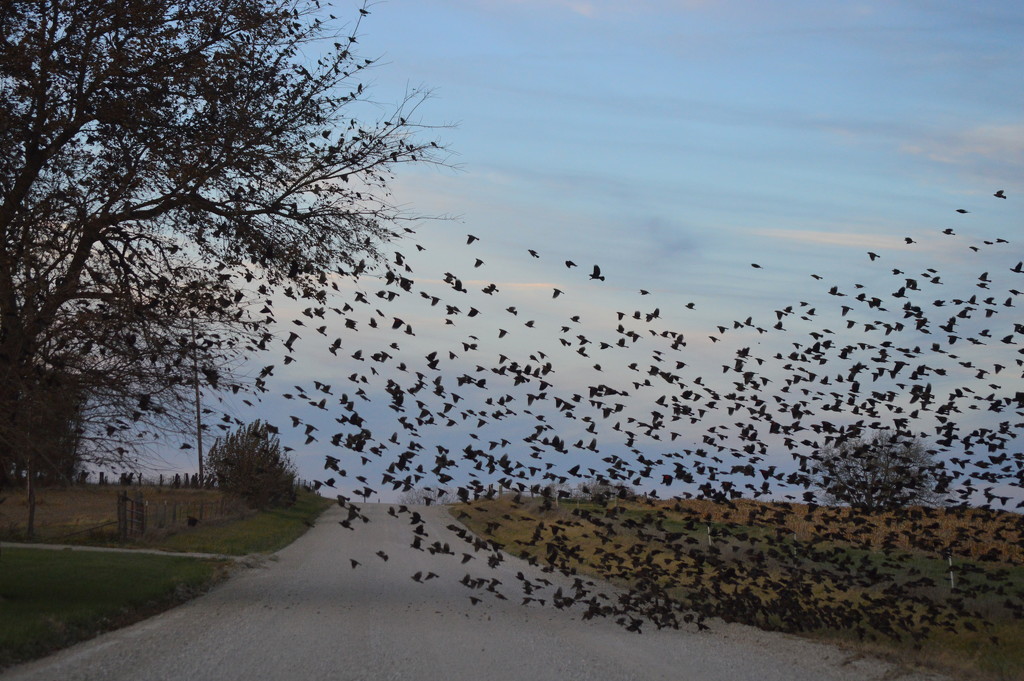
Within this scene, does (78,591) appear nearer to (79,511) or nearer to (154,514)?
(154,514)

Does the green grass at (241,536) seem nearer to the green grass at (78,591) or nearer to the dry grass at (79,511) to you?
the dry grass at (79,511)

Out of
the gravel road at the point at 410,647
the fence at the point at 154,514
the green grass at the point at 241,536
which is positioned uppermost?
the fence at the point at 154,514

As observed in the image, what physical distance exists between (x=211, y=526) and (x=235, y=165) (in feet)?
94.6

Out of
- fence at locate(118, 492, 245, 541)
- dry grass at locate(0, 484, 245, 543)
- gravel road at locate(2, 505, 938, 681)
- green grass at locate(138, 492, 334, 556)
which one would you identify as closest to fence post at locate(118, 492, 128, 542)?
fence at locate(118, 492, 245, 541)

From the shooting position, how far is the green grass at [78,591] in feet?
41.0

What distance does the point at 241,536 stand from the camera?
35.2 metres

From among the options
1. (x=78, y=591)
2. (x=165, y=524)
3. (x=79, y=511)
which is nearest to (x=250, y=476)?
(x=165, y=524)

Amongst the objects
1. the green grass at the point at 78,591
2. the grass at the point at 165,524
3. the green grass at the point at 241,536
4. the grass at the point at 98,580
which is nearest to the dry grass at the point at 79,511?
the grass at the point at 165,524

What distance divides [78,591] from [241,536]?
1824 centimetres

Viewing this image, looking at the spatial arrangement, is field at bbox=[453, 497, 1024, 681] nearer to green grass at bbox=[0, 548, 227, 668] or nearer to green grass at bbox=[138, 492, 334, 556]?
green grass at bbox=[0, 548, 227, 668]

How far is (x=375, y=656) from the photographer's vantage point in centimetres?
1153

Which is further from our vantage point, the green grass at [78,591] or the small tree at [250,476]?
the small tree at [250,476]

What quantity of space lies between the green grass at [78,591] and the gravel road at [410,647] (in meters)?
0.44

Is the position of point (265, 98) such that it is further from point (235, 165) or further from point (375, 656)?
point (375, 656)
